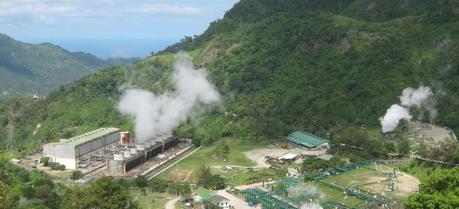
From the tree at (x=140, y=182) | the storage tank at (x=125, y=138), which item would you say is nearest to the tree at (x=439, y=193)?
the tree at (x=140, y=182)

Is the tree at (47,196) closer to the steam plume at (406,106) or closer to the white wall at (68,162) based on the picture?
the white wall at (68,162)

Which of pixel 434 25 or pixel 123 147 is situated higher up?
pixel 434 25

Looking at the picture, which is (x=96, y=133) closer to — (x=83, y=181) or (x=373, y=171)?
(x=83, y=181)

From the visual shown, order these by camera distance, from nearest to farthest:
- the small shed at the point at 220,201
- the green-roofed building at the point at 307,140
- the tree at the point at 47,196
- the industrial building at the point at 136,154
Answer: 1. the tree at the point at 47,196
2. the small shed at the point at 220,201
3. the industrial building at the point at 136,154
4. the green-roofed building at the point at 307,140

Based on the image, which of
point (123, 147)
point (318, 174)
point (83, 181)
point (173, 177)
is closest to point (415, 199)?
point (318, 174)

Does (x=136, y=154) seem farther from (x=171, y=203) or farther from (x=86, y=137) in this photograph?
(x=171, y=203)

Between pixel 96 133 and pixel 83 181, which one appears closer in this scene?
pixel 83 181

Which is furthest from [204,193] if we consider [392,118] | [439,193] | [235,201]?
[392,118]
